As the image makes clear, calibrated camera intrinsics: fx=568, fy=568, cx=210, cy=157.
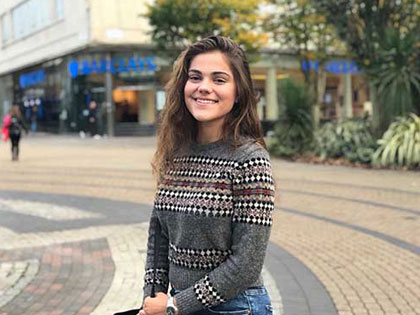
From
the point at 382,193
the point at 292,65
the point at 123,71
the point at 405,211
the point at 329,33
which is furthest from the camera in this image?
the point at 292,65

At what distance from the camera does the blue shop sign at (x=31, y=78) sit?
39.5 meters

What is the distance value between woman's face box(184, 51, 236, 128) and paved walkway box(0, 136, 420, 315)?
1.14m

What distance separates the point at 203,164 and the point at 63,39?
111 feet

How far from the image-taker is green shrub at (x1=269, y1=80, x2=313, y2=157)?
56.6ft

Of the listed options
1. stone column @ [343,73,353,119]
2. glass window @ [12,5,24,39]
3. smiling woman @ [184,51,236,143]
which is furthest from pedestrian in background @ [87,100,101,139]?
smiling woman @ [184,51,236,143]

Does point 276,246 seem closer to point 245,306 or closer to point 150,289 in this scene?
point 150,289

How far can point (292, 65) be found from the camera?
3644 cm

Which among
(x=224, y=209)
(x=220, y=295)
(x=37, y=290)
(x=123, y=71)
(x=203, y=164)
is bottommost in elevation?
(x=37, y=290)

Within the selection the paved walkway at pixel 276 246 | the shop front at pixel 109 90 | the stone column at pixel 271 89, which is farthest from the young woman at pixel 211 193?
the stone column at pixel 271 89

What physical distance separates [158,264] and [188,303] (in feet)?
1.05

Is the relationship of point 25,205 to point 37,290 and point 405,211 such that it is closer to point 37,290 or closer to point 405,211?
point 37,290

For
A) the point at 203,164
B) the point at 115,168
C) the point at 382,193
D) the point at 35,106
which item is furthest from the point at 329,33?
the point at 35,106

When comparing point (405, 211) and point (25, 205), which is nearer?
point (405, 211)

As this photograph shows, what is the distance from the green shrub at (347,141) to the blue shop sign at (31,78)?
90.3 feet
